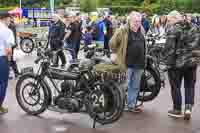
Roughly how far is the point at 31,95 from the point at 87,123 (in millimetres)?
1138

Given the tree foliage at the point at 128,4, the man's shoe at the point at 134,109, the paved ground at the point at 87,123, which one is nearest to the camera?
the paved ground at the point at 87,123

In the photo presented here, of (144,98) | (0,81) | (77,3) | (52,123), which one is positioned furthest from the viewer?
(77,3)

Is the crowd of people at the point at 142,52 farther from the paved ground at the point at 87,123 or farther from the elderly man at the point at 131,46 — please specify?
the paved ground at the point at 87,123

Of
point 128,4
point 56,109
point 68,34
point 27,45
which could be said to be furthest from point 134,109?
point 128,4

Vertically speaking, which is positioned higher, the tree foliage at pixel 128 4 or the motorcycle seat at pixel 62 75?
the tree foliage at pixel 128 4

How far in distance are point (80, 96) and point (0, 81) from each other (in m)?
1.54

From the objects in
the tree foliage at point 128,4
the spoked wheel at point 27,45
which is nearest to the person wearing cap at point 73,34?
the spoked wheel at point 27,45

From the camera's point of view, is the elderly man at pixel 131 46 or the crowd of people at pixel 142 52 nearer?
the crowd of people at pixel 142 52

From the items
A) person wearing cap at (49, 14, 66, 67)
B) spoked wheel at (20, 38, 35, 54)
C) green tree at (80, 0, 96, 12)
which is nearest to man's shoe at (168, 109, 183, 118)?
person wearing cap at (49, 14, 66, 67)

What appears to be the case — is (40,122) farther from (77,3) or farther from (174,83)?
(77,3)

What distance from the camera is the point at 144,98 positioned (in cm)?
846

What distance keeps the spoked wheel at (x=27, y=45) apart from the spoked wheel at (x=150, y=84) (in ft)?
36.9

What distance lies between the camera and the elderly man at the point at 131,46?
7500 millimetres

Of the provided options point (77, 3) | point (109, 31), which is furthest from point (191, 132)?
point (77, 3)
